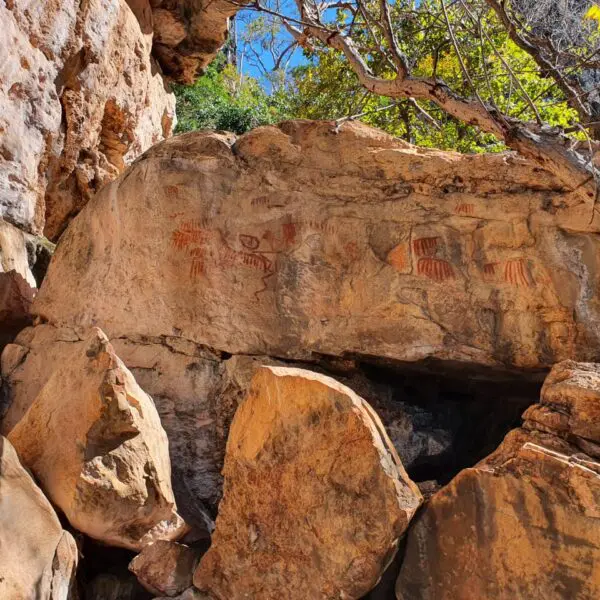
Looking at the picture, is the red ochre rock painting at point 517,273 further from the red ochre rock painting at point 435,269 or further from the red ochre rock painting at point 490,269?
the red ochre rock painting at point 435,269

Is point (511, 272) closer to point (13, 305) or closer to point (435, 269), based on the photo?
point (435, 269)

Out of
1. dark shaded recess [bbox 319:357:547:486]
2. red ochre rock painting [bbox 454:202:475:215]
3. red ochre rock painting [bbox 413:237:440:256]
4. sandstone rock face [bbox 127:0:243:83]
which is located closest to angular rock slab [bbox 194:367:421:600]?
dark shaded recess [bbox 319:357:547:486]

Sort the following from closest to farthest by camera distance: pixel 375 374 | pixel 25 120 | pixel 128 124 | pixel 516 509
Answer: pixel 516 509 < pixel 375 374 < pixel 25 120 < pixel 128 124

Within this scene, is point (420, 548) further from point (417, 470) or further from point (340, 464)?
point (417, 470)

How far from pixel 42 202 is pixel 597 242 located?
539 centimetres

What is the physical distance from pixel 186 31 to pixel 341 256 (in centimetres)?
589

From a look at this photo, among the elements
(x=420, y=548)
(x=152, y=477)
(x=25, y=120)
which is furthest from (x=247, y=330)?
(x=25, y=120)

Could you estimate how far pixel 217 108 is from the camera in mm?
15070

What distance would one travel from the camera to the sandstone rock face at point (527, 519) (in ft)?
13.0

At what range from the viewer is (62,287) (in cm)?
661

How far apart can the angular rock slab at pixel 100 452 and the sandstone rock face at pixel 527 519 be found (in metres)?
1.66

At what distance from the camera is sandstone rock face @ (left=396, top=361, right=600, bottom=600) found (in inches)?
157

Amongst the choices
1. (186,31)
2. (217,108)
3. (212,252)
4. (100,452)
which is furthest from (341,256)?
(217,108)

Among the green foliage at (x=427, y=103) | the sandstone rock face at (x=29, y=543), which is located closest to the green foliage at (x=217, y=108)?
the green foliage at (x=427, y=103)
